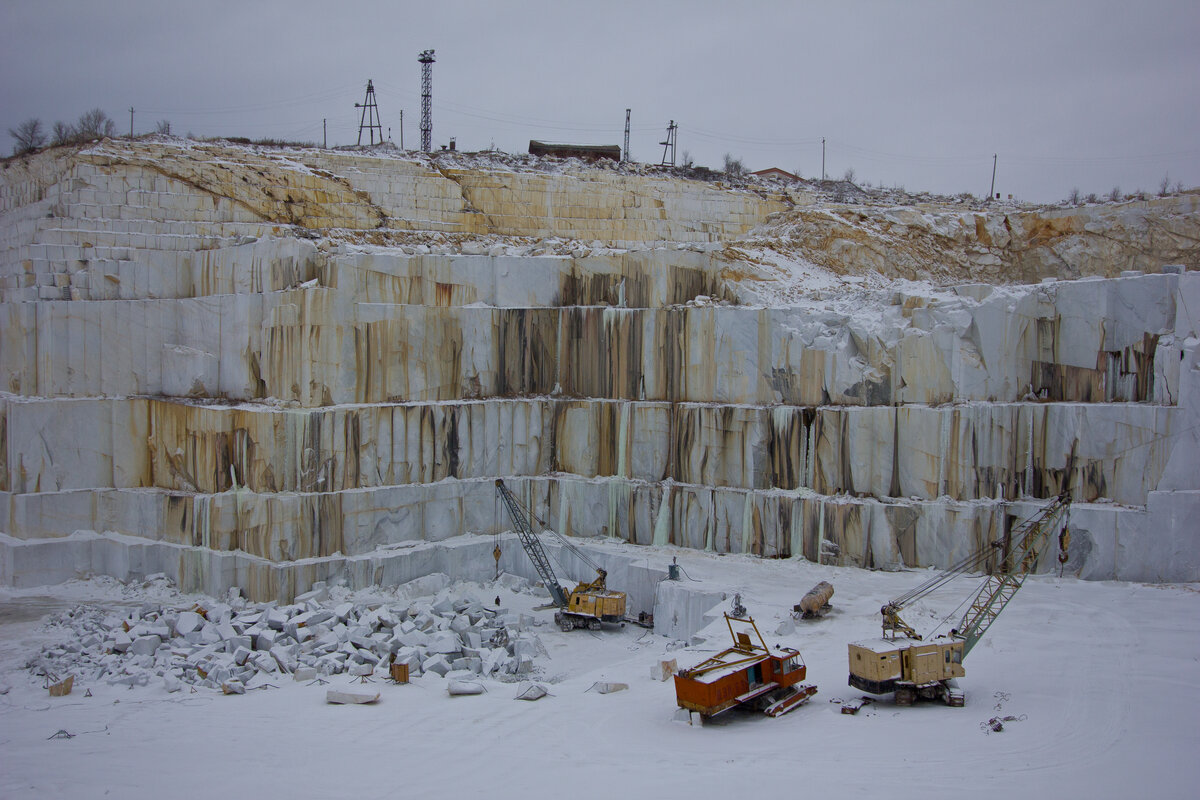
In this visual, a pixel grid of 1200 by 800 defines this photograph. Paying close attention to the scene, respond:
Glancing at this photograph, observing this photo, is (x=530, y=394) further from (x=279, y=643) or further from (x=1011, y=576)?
(x=1011, y=576)

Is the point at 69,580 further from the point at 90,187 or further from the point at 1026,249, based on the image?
the point at 1026,249

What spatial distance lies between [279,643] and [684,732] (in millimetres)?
10001

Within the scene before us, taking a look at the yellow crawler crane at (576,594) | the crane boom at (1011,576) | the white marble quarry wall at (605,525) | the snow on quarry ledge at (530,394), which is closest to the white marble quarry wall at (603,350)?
the snow on quarry ledge at (530,394)

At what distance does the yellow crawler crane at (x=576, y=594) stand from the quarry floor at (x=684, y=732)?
2941 mm

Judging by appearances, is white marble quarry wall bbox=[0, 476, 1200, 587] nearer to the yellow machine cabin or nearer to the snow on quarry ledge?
the snow on quarry ledge

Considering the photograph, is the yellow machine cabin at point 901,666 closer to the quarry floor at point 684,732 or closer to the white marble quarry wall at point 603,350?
the quarry floor at point 684,732


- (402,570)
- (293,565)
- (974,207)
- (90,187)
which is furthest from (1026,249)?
(90,187)

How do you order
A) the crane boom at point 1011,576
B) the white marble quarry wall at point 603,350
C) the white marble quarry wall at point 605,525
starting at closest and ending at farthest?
1. the crane boom at point 1011,576
2. the white marble quarry wall at point 605,525
3. the white marble quarry wall at point 603,350

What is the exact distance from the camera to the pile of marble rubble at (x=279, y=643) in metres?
19.6

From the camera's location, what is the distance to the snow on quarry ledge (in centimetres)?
2475

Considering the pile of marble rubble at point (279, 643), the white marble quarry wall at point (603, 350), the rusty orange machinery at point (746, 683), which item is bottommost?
the pile of marble rubble at point (279, 643)

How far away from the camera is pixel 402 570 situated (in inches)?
1048

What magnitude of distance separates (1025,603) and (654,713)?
9.62m

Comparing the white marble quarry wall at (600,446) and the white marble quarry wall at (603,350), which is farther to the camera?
the white marble quarry wall at (603,350)
